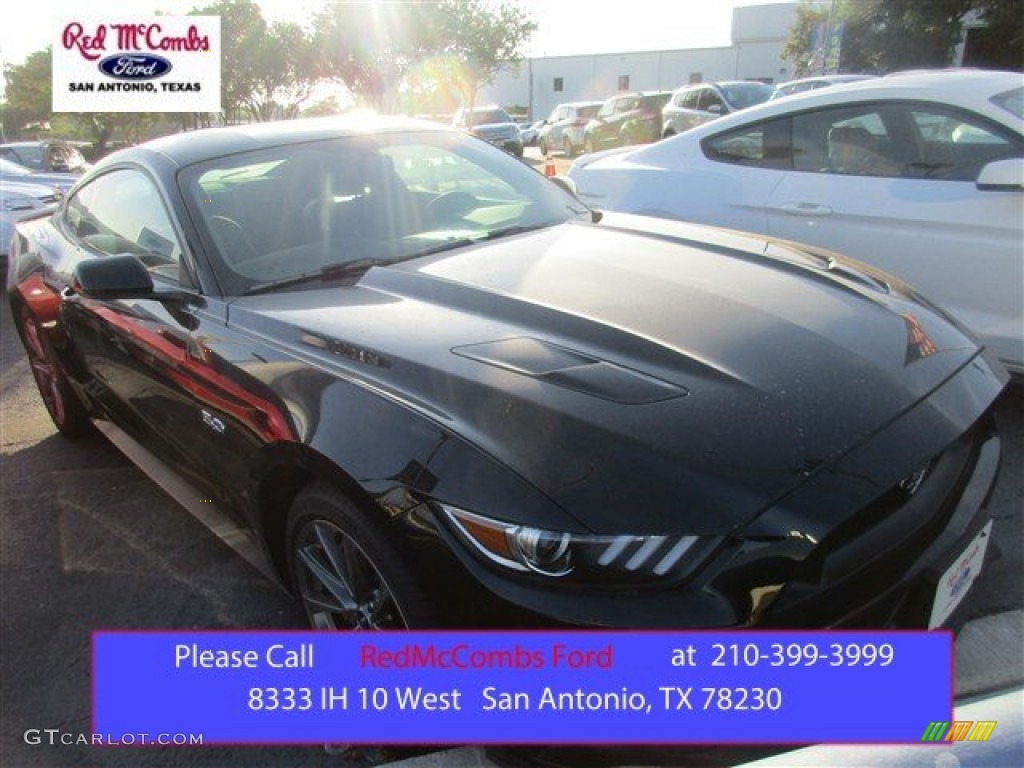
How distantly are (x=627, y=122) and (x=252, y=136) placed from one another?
19.4 meters

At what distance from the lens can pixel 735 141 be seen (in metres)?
4.30

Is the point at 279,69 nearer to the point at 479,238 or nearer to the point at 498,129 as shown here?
the point at 498,129

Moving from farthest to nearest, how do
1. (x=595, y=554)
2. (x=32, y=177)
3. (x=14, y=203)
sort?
(x=32, y=177)
(x=14, y=203)
(x=595, y=554)

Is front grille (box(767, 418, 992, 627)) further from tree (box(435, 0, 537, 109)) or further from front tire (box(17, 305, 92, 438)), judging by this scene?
tree (box(435, 0, 537, 109))

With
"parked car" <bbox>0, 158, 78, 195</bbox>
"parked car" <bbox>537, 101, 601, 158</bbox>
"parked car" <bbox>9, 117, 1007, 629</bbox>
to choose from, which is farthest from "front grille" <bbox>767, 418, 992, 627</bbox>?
"parked car" <bbox>537, 101, 601, 158</bbox>

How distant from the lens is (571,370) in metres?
1.82

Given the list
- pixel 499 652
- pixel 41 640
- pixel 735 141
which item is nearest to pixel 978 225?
pixel 735 141

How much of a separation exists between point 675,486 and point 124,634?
6.38ft

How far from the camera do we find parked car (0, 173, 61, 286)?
7996mm

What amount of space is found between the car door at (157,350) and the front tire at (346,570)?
31 centimetres

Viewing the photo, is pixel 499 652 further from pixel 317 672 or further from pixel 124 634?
pixel 124 634

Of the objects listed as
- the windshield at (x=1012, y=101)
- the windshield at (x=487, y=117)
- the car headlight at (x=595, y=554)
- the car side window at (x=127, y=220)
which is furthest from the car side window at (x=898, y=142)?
the windshield at (x=487, y=117)

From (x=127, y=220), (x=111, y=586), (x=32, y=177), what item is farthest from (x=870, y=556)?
(x=32, y=177)

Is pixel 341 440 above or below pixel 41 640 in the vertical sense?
above
